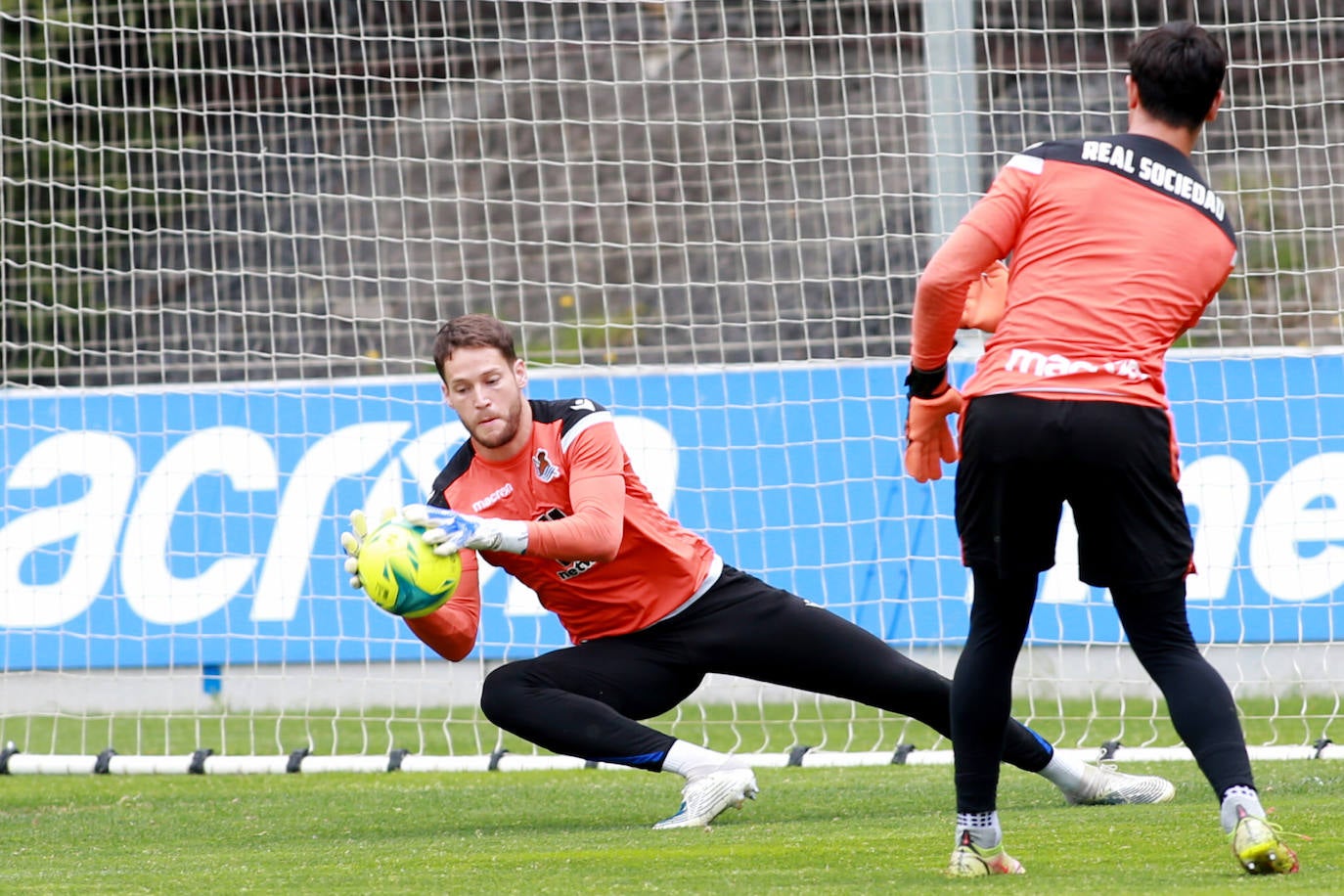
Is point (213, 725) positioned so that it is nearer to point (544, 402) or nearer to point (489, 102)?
point (544, 402)

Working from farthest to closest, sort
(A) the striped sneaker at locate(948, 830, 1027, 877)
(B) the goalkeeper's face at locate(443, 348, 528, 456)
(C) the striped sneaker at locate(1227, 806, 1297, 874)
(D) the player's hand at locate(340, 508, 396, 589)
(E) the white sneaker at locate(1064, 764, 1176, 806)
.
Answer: (E) the white sneaker at locate(1064, 764, 1176, 806) → (B) the goalkeeper's face at locate(443, 348, 528, 456) → (D) the player's hand at locate(340, 508, 396, 589) → (A) the striped sneaker at locate(948, 830, 1027, 877) → (C) the striped sneaker at locate(1227, 806, 1297, 874)

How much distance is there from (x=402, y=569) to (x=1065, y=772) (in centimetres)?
192

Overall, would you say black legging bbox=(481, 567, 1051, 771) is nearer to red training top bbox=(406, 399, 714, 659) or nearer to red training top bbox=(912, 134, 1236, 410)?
red training top bbox=(406, 399, 714, 659)

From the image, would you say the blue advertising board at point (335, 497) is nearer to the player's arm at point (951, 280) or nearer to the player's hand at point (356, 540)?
the player's hand at point (356, 540)

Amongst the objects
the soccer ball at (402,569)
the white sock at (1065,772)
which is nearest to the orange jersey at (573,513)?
the soccer ball at (402,569)

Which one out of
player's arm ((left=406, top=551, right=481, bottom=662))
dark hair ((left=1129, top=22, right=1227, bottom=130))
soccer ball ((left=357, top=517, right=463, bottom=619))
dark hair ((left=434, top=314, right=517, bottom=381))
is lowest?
player's arm ((left=406, top=551, right=481, bottom=662))

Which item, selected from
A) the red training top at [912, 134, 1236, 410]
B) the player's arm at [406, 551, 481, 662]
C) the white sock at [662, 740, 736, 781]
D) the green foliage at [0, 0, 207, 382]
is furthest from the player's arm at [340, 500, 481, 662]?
the green foliage at [0, 0, 207, 382]

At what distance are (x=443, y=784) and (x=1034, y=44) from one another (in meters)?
4.57

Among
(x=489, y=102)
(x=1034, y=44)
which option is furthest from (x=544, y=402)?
(x=489, y=102)

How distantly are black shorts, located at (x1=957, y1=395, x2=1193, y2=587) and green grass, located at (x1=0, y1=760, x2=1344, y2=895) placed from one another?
61 centimetres

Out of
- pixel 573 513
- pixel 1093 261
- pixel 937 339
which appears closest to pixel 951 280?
pixel 937 339

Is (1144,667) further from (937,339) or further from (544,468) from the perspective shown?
(544,468)

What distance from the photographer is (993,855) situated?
3.54 meters

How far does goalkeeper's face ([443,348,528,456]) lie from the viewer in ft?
15.1
